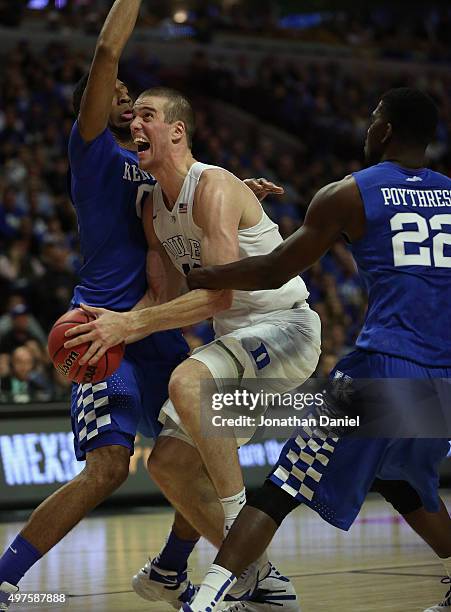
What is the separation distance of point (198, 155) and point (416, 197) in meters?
13.0

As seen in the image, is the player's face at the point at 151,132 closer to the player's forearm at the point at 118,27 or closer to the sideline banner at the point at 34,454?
the player's forearm at the point at 118,27

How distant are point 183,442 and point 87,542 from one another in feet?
11.2

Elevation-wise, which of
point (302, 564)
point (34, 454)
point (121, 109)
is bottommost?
point (34, 454)

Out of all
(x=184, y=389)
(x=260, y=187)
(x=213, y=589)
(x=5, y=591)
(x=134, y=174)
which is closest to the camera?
(x=213, y=589)

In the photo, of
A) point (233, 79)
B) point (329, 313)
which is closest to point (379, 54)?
point (233, 79)

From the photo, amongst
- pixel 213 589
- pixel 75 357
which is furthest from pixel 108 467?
pixel 213 589

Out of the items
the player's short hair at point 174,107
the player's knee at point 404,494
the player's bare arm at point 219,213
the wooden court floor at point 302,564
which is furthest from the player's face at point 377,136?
the wooden court floor at point 302,564

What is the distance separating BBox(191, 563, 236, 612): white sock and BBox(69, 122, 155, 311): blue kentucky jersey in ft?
5.24

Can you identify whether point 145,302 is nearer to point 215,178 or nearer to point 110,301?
point 110,301

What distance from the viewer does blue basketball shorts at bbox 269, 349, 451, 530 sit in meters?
3.99

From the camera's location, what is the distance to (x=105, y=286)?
5.23 meters

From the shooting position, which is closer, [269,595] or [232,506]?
[232,506]

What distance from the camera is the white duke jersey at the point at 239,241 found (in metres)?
4.95

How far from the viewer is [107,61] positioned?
470 cm
